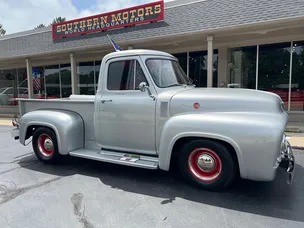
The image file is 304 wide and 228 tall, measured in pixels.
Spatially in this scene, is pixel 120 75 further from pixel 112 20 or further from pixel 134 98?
pixel 112 20

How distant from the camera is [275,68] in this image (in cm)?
1086

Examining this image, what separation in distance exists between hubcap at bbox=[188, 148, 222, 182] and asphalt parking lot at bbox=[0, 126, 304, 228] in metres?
0.27

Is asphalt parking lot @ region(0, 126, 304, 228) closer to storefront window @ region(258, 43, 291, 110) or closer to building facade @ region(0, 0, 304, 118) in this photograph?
building facade @ region(0, 0, 304, 118)

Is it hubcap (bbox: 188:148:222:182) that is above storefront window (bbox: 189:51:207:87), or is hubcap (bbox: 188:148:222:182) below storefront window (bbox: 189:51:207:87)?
below

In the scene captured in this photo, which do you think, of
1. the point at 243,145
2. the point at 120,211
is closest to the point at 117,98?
the point at 120,211

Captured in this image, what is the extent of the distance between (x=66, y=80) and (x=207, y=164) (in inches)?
615

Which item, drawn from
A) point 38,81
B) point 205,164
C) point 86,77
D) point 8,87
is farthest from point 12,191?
point 8,87

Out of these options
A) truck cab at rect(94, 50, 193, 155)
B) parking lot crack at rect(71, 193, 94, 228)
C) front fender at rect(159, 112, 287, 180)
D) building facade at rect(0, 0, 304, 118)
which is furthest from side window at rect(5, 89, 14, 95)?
front fender at rect(159, 112, 287, 180)

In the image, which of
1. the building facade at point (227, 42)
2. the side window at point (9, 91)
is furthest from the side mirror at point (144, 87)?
the side window at point (9, 91)

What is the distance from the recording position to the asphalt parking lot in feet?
10.3

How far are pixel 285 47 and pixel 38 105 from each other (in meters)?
9.86

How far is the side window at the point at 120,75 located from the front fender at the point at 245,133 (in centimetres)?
125

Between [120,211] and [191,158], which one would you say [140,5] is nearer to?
[191,158]

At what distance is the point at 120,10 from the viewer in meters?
12.2
